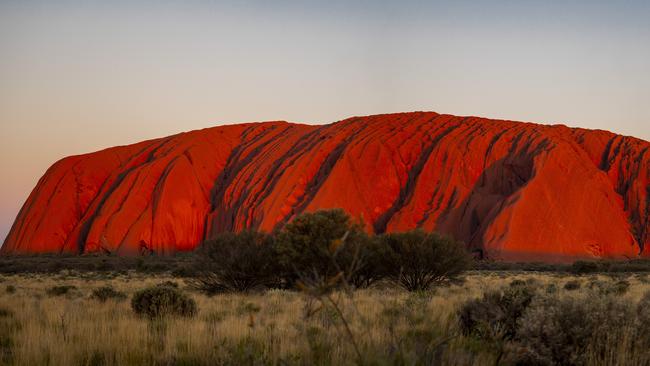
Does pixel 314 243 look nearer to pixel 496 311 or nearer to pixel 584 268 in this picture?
pixel 496 311

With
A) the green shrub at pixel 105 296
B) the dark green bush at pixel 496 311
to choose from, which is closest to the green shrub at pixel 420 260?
the green shrub at pixel 105 296

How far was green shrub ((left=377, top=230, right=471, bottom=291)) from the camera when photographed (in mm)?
19766

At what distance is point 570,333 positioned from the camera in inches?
224

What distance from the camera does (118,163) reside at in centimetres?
8281

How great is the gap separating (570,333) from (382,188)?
61962 millimetres

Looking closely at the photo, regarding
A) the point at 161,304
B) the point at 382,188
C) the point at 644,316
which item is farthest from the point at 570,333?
the point at 382,188

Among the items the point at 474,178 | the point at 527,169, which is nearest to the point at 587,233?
the point at 527,169

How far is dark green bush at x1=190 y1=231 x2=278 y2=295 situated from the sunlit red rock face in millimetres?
39144

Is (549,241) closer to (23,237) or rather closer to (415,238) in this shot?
(415,238)

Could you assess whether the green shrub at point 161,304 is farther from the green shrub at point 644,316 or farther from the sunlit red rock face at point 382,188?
the sunlit red rock face at point 382,188

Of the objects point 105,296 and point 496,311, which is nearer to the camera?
point 496,311

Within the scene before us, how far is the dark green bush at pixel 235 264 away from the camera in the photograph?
18.7 meters

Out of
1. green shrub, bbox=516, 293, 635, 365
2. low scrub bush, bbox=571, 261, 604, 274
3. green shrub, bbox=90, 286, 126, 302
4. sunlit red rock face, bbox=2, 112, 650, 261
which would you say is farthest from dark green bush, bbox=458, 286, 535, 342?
sunlit red rock face, bbox=2, 112, 650, 261

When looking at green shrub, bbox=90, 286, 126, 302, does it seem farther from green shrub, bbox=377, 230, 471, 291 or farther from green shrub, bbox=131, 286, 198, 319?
green shrub, bbox=377, 230, 471, 291
